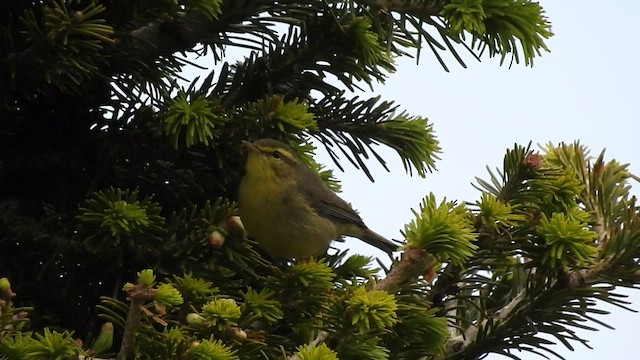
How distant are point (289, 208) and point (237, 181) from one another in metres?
0.78

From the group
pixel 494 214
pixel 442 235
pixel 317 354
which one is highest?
pixel 494 214

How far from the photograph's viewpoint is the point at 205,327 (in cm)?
179

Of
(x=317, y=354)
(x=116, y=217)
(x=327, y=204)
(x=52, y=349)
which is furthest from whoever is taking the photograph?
(x=327, y=204)

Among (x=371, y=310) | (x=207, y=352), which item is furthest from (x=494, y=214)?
(x=207, y=352)

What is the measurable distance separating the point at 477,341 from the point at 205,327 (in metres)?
0.83

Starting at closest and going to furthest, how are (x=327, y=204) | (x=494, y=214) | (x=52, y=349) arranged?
(x=52, y=349) → (x=494, y=214) → (x=327, y=204)

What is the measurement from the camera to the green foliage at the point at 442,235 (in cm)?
212

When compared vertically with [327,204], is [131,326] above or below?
below

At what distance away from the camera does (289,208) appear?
3467 mm

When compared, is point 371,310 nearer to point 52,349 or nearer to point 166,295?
point 166,295

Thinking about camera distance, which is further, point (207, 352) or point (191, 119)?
point (191, 119)

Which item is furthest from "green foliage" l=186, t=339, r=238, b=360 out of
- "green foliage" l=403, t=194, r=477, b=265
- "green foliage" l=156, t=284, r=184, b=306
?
"green foliage" l=403, t=194, r=477, b=265

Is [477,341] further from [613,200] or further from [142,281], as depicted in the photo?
[142,281]

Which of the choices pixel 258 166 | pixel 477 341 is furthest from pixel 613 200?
pixel 258 166
